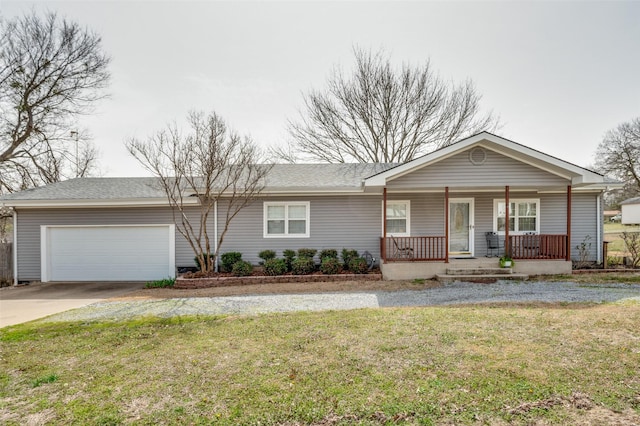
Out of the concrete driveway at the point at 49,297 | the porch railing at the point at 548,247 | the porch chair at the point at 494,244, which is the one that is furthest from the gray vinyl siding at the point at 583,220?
the concrete driveway at the point at 49,297

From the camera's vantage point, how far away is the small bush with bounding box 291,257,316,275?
999cm

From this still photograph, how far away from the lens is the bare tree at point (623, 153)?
27.5 meters

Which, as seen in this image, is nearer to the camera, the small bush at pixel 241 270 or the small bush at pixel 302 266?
the small bush at pixel 241 270

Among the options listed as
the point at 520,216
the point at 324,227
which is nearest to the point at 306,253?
the point at 324,227

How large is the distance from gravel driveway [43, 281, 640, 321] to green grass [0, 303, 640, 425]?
36.8 inches

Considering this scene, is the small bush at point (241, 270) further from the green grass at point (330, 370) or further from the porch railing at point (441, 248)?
the porch railing at point (441, 248)

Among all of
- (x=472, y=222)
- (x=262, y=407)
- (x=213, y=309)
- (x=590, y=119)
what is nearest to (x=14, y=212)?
(x=213, y=309)

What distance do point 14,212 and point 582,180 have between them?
18.5 m

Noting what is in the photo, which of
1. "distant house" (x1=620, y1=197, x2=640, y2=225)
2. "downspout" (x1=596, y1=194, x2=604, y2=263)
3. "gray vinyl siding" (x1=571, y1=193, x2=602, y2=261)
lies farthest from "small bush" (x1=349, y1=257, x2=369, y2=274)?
"distant house" (x1=620, y1=197, x2=640, y2=225)

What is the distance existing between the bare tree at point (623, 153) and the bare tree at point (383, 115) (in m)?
16.4

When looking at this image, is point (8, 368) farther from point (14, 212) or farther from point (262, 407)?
point (14, 212)

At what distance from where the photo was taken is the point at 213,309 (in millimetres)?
6660

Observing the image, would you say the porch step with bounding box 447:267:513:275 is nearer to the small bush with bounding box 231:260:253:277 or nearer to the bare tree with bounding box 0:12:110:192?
the small bush with bounding box 231:260:253:277

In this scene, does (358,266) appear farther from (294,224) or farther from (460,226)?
(460,226)
